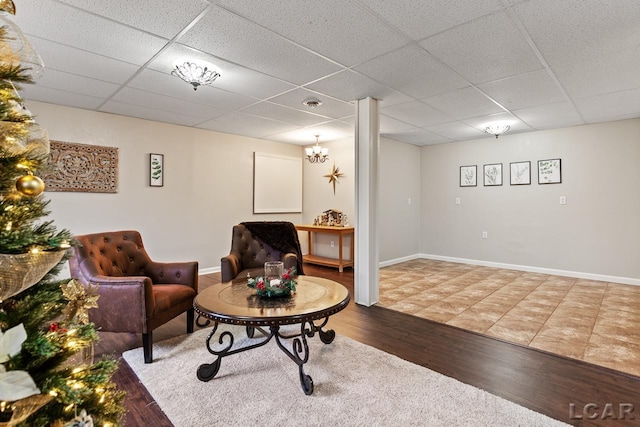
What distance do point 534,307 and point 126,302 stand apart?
390 cm

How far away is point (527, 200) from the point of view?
5.37 metres

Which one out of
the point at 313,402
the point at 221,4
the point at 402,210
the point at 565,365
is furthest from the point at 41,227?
the point at 402,210

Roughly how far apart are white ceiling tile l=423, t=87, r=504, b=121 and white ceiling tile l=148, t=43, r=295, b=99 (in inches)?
67.8

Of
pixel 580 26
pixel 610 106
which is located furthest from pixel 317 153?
pixel 610 106

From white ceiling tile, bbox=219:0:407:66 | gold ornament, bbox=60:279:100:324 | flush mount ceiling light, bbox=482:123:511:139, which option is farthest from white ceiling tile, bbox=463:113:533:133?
gold ornament, bbox=60:279:100:324

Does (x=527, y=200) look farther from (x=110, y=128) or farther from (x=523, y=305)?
(x=110, y=128)

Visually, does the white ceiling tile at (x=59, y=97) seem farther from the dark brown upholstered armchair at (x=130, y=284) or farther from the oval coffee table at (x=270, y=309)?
the oval coffee table at (x=270, y=309)

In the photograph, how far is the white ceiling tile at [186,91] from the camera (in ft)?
10.1

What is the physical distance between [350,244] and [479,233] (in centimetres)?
241

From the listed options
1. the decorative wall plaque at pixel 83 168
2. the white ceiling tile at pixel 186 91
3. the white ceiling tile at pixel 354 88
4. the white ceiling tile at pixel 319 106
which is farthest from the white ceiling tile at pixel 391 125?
the decorative wall plaque at pixel 83 168

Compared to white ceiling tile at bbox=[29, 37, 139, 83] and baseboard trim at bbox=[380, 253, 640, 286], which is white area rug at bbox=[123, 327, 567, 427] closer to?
white ceiling tile at bbox=[29, 37, 139, 83]

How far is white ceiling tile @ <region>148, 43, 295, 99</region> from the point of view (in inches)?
102

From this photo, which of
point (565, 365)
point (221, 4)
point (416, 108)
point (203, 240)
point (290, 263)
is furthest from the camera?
point (203, 240)

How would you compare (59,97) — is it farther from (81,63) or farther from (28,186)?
(28,186)
